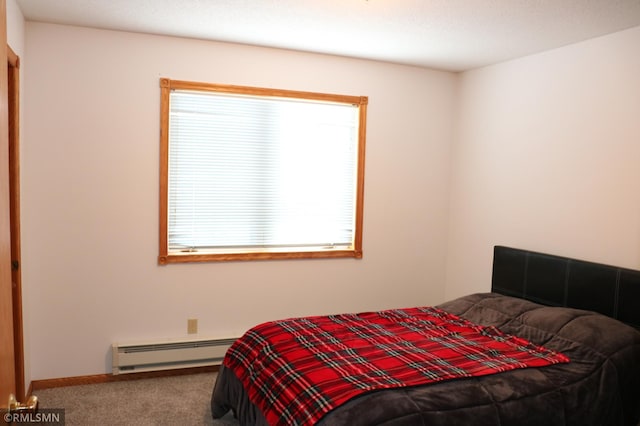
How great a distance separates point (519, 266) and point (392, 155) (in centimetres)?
142

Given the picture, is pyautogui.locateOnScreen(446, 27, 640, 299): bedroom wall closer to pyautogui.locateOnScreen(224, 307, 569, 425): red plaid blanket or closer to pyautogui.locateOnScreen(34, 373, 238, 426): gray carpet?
pyautogui.locateOnScreen(224, 307, 569, 425): red plaid blanket

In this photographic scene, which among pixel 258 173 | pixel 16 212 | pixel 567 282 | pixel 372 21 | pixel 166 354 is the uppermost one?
pixel 372 21

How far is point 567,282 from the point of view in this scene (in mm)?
3508

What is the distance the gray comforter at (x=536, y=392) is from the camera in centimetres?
224

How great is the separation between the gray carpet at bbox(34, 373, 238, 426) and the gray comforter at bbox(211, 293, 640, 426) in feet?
0.87

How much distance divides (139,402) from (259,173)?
6.11ft

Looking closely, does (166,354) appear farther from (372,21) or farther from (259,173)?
(372,21)

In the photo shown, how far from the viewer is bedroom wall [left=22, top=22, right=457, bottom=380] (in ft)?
11.8

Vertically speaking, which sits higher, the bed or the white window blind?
the white window blind

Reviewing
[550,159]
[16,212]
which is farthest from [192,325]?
[550,159]

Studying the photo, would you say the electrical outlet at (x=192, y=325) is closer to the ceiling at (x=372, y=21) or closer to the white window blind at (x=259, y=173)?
the white window blind at (x=259, y=173)

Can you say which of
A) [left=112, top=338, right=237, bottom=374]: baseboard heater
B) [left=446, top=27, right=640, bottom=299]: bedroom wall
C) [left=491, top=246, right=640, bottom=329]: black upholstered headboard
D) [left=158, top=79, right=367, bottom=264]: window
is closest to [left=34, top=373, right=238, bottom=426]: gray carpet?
[left=112, top=338, right=237, bottom=374]: baseboard heater

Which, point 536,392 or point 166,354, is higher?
point 536,392

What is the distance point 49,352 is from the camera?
3693mm
